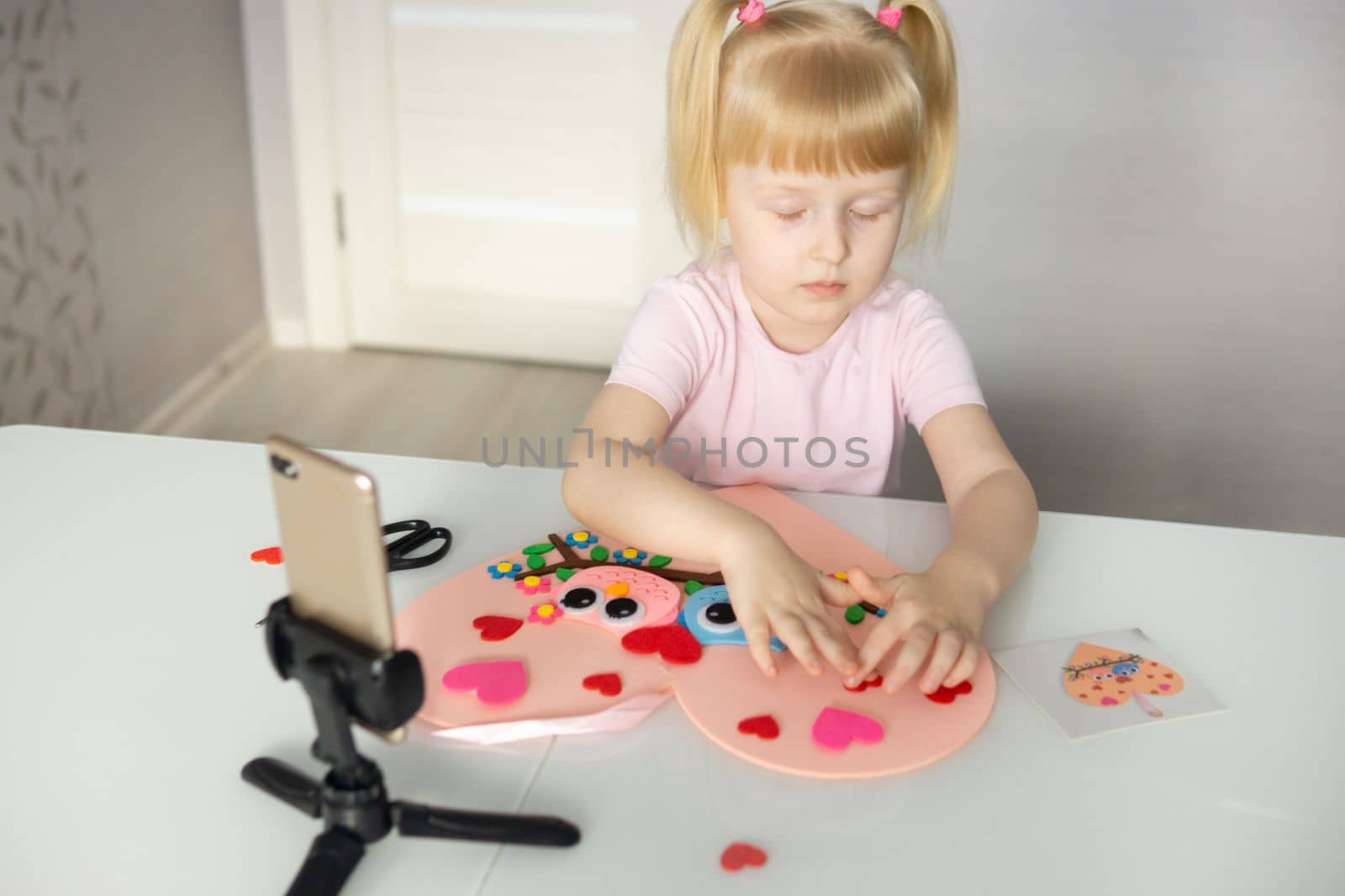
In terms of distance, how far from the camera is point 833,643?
2.54ft

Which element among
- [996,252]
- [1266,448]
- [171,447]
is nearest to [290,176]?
[996,252]

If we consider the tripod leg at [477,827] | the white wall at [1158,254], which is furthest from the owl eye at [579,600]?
the white wall at [1158,254]

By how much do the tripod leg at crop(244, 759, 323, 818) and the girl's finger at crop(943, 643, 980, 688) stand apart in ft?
1.30

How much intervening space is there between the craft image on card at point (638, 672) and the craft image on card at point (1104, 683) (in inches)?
1.4

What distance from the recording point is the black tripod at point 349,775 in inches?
23.2

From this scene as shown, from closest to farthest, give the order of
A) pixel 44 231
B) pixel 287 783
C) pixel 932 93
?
pixel 287 783 < pixel 932 93 < pixel 44 231

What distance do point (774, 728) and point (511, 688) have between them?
17 centimetres

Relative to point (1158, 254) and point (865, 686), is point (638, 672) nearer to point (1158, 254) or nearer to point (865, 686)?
point (865, 686)

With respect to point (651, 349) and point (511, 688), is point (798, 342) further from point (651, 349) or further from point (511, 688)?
point (511, 688)

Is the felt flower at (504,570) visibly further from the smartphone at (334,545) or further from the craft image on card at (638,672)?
the smartphone at (334,545)

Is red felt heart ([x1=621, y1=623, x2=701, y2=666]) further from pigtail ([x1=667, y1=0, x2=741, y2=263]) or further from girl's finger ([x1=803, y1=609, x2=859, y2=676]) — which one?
pigtail ([x1=667, y1=0, x2=741, y2=263])

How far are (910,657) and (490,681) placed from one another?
27cm

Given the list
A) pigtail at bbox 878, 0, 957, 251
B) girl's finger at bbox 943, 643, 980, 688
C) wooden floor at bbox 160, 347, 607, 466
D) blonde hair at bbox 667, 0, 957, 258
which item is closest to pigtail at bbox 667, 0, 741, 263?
blonde hair at bbox 667, 0, 957, 258

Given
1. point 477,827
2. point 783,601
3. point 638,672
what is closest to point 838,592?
point 783,601
